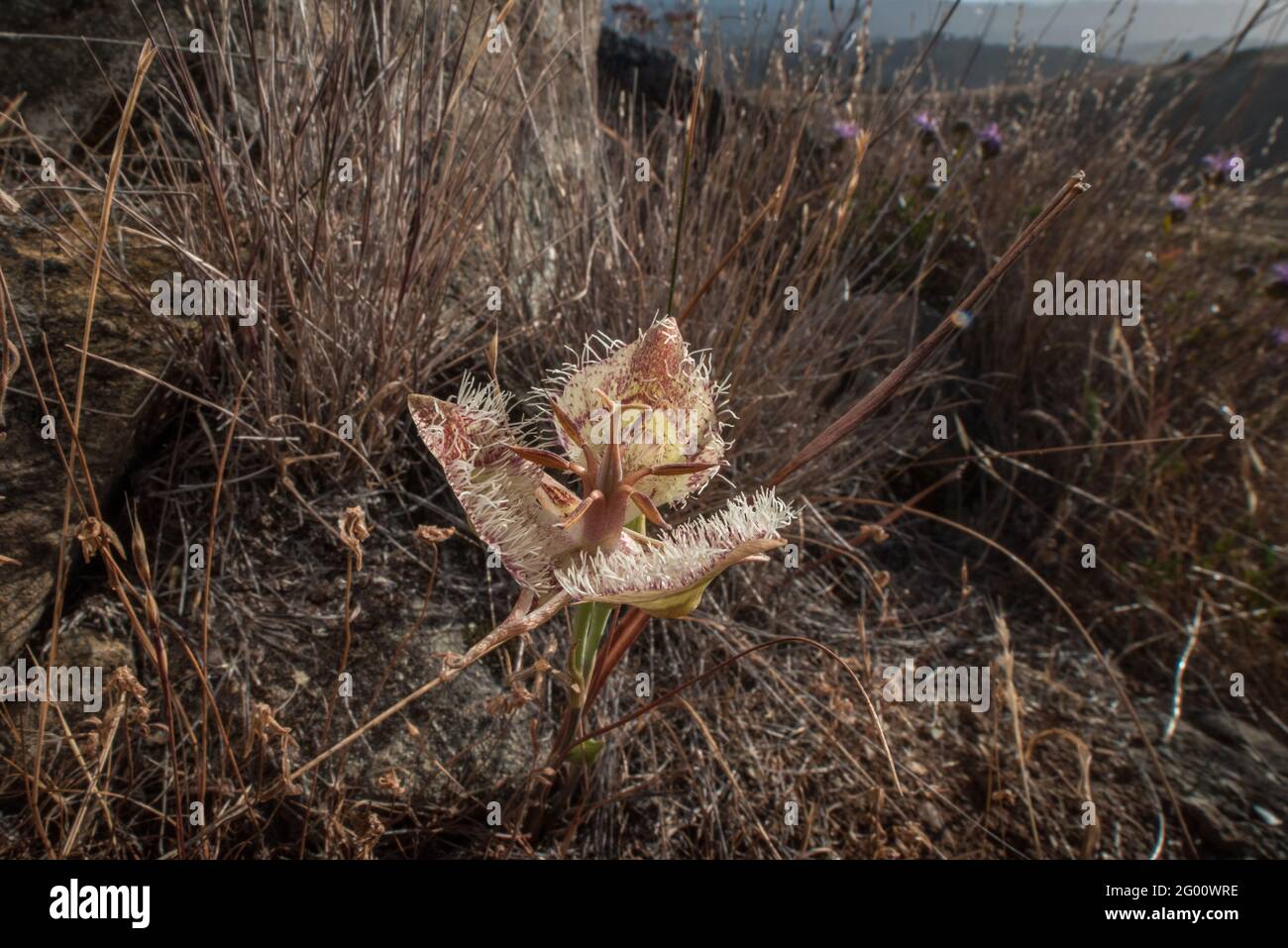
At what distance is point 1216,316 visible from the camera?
3057 mm

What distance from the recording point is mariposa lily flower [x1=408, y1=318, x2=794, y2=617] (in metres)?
0.86

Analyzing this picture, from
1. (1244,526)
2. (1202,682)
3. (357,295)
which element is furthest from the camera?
(1244,526)

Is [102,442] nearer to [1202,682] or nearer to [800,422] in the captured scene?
[800,422]

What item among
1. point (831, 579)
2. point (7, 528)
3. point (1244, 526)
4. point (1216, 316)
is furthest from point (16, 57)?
point (1216, 316)

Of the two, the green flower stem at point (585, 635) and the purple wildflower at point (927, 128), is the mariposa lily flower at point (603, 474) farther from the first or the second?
the purple wildflower at point (927, 128)

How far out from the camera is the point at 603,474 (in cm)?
94

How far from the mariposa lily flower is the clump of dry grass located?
0.13 meters

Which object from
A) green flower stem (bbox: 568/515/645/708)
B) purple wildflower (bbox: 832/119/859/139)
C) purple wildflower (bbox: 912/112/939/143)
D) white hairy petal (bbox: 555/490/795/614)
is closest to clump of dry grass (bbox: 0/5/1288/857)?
green flower stem (bbox: 568/515/645/708)

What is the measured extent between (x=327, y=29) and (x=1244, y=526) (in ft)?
9.89

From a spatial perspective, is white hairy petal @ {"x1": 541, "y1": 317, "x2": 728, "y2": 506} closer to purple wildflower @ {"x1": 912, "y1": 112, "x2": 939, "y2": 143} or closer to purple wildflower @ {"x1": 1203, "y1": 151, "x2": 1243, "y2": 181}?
purple wildflower @ {"x1": 912, "y1": 112, "x2": 939, "y2": 143}

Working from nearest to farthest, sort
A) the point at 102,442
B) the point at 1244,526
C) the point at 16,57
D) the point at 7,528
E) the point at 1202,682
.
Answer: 1. the point at 7,528
2. the point at 102,442
3. the point at 16,57
4. the point at 1202,682
5. the point at 1244,526

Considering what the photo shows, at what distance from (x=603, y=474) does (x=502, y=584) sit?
840mm

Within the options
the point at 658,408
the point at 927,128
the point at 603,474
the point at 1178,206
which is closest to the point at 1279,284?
the point at 1178,206

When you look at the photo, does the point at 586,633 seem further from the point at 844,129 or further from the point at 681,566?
the point at 844,129
